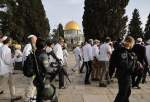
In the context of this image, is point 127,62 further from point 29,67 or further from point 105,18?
point 105,18

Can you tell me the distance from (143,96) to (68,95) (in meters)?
2.28

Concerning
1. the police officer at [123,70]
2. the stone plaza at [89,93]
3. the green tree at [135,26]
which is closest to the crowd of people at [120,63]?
the police officer at [123,70]

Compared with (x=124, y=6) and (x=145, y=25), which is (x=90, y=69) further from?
(x=145, y=25)

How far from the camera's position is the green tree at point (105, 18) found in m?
66.7

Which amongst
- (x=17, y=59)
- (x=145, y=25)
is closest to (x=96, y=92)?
(x=17, y=59)

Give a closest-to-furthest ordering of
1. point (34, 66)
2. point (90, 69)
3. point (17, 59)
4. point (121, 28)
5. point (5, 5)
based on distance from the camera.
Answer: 1. point (34, 66)
2. point (90, 69)
3. point (17, 59)
4. point (5, 5)
5. point (121, 28)

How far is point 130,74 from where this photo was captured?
977 cm

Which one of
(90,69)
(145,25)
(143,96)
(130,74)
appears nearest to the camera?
(130,74)

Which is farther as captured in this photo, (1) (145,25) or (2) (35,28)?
(1) (145,25)

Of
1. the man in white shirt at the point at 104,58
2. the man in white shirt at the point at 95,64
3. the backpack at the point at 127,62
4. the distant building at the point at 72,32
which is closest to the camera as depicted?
the backpack at the point at 127,62

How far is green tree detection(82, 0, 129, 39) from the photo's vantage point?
66.7 meters

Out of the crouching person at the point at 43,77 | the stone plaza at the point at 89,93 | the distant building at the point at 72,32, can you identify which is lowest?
the stone plaza at the point at 89,93

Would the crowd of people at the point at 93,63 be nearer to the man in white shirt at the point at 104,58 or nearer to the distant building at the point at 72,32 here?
the man in white shirt at the point at 104,58

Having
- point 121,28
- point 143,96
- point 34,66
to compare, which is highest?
point 121,28
